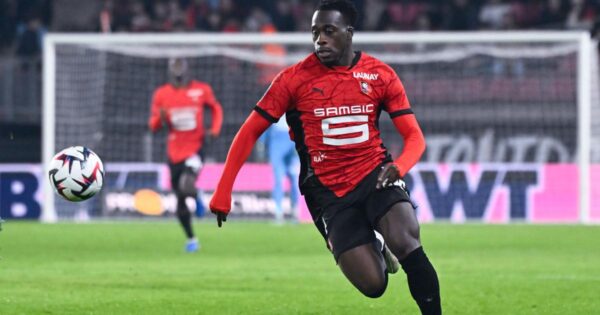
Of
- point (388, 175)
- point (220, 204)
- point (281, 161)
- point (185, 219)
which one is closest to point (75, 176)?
point (220, 204)

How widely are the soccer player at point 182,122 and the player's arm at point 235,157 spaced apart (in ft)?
25.9

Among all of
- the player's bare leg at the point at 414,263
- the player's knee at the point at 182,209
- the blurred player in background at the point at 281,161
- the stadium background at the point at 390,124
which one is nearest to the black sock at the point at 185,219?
the player's knee at the point at 182,209

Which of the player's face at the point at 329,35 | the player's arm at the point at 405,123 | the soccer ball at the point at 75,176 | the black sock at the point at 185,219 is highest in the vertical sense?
the player's face at the point at 329,35

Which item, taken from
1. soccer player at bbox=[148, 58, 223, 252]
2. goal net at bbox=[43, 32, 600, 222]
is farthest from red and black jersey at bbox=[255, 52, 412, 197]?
goal net at bbox=[43, 32, 600, 222]

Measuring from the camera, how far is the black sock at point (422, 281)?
748 centimetres

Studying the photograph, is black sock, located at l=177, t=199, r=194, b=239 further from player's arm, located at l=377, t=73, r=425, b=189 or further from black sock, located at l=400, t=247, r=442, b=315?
black sock, located at l=400, t=247, r=442, b=315

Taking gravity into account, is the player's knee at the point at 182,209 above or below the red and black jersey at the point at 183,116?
below

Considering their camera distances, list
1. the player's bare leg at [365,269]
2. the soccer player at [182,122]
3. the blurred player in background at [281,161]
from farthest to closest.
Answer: the blurred player in background at [281,161]
the soccer player at [182,122]
the player's bare leg at [365,269]

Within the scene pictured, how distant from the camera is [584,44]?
68.0ft

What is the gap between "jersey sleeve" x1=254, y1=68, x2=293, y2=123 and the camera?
26.1 feet

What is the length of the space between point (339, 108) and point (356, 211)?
634mm

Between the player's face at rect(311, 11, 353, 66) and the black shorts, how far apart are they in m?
0.76

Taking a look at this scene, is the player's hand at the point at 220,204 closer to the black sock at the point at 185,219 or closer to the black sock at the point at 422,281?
the black sock at the point at 422,281

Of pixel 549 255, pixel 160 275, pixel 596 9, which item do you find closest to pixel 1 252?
pixel 160 275
